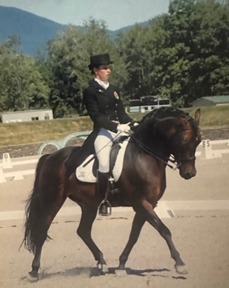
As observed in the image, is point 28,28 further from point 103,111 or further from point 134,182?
point 134,182

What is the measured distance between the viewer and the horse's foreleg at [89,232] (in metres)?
1.40

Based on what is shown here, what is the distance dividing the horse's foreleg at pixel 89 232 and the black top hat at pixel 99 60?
0.46 m

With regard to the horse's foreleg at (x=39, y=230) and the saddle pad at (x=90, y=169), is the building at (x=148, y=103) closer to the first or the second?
the saddle pad at (x=90, y=169)

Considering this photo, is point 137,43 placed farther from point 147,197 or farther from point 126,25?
point 147,197

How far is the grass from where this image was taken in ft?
4.35

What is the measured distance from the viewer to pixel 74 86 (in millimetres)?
1306

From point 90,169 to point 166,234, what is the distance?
0.31m

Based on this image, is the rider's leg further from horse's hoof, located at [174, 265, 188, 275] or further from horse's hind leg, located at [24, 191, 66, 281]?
horse's hoof, located at [174, 265, 188, 275]

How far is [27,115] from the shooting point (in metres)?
1.31

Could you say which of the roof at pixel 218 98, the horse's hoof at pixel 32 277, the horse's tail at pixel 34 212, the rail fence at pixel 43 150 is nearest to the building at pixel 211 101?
the roof at pixel 218 98

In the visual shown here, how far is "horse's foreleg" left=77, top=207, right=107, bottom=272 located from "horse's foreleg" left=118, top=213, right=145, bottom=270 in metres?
0.06

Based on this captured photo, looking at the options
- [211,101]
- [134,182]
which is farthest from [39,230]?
[211,101]

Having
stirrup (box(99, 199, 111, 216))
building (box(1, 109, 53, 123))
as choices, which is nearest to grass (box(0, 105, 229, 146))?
building (box(1, 109, 53, 123))

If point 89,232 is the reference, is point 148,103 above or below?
above
